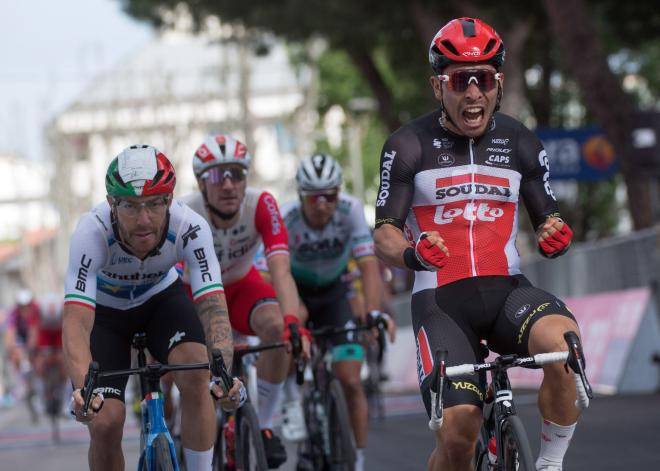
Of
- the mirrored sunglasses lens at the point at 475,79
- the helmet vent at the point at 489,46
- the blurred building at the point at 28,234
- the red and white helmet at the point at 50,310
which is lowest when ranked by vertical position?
the red and white helmet at the point at 50,310

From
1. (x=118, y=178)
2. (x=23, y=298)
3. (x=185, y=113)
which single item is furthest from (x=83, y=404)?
(x=185, y=113)

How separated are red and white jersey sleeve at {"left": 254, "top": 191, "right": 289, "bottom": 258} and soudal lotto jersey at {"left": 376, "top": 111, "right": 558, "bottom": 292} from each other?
2.62 m

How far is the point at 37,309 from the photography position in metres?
20.4

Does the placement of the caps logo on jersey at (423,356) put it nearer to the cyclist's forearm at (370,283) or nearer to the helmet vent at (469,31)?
the helmet vent at (469,31)

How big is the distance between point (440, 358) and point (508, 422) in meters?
0.37

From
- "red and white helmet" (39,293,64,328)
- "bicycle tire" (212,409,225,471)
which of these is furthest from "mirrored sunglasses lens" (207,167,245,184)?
"red and white helmet" (39,293,64,328)

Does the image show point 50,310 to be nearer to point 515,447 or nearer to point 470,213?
point 470,213

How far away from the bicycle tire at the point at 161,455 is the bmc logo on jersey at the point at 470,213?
1.58 m

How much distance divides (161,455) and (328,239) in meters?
4.34

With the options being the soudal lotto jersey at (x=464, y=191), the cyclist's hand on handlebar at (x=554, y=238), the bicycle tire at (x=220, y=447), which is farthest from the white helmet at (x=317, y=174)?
the cyclist's hand on handlebar at (x=554, y=238)

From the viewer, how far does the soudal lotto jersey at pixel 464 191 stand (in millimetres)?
6637

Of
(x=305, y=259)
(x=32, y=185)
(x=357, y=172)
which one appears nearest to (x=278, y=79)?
(x=357, y=172)

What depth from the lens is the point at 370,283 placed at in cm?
1069

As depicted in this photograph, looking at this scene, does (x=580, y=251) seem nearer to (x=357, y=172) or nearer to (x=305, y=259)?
(x=305, y=259)
